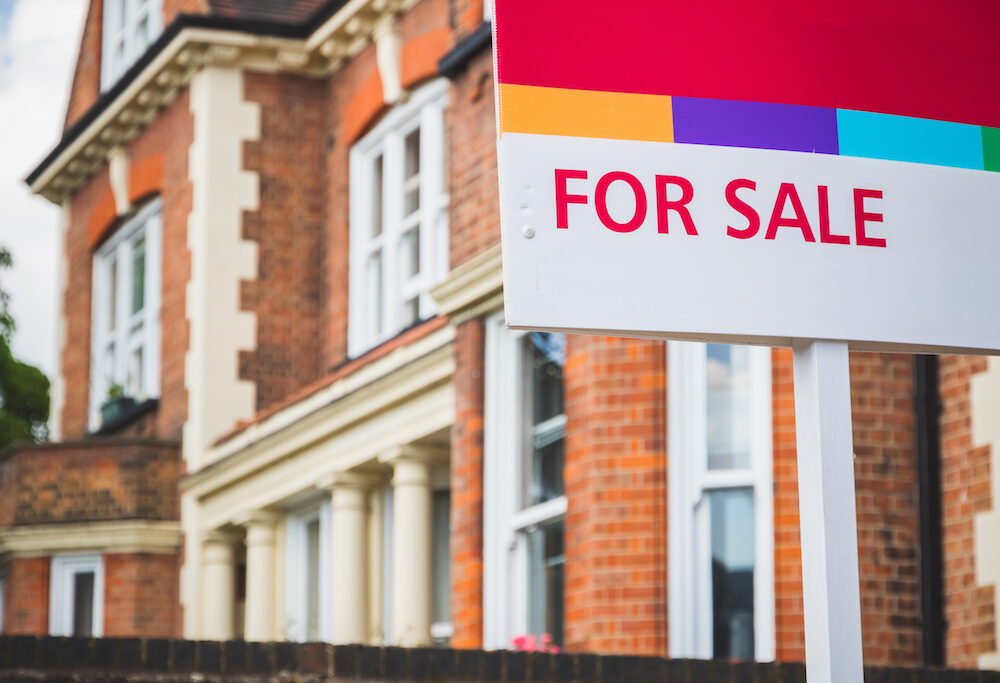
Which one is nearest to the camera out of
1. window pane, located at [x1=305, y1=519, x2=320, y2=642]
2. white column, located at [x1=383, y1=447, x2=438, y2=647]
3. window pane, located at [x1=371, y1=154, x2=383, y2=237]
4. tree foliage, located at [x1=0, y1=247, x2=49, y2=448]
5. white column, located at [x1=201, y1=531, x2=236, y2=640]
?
white column, located at [x1=383, y1=447, x2=438, y2=647]

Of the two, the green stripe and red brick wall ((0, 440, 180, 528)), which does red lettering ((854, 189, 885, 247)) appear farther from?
red brick wall ((0, 440, 180, 528))

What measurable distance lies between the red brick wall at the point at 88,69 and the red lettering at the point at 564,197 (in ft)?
51.8

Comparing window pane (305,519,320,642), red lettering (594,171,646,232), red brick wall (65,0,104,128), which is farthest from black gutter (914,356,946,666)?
red brick wall (65,0,104,128)

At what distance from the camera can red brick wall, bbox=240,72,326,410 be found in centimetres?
1572

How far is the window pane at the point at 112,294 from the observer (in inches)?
714

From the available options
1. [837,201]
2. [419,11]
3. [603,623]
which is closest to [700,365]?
[603,623]

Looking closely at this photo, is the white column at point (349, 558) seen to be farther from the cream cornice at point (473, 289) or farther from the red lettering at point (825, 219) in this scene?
the red lettering at point (825, 219)

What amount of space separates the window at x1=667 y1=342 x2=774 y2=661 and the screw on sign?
4.59 meters

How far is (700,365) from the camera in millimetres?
8539

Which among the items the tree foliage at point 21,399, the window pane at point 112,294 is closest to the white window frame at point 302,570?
the window pane at point 112,294

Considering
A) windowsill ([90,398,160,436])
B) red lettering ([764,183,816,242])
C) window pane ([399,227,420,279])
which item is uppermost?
window pane ([399,227,420,279])

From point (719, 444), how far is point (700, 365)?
0.40 m

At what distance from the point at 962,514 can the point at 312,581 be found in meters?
7.28

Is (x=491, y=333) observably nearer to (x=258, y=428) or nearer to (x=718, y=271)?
(x=258, y=428)
